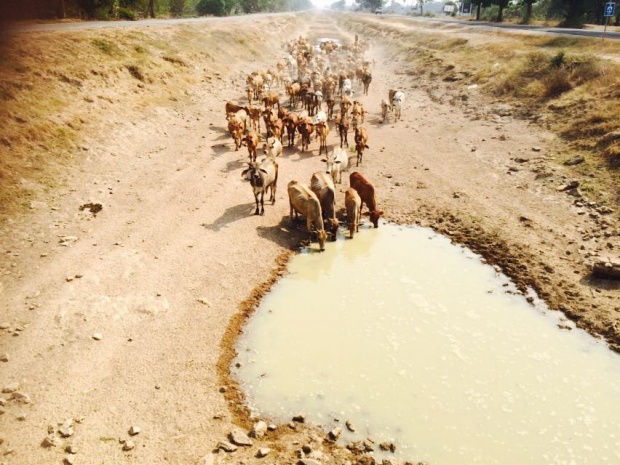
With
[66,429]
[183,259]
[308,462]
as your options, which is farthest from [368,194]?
[66,429]

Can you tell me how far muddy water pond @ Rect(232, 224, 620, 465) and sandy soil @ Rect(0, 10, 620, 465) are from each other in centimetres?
60

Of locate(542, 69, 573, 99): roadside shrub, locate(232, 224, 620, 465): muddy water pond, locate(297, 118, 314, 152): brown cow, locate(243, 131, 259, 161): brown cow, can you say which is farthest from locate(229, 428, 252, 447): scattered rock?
locate(542, 69, 573, 99): roadside shrub

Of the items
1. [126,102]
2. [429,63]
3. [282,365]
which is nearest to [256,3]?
[429,63]

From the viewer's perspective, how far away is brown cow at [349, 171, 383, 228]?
13.8m

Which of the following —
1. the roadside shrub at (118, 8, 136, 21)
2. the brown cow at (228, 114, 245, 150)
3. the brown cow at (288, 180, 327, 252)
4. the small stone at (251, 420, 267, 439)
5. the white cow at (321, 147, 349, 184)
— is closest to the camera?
the small stone at (251, 420, 267, 439)

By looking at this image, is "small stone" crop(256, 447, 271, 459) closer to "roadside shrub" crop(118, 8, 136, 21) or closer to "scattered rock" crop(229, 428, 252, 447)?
"scattered rock" crop(229, 428, 252, 447)

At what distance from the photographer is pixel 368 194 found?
14078 millimetres

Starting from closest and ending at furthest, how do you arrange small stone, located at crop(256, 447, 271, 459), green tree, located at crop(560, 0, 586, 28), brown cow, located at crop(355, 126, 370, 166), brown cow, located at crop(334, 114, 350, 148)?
1. small stone, located at crop(256, 447, 271, 459)
2. brown cow, located at crop(355, 126, 370, 166)
3. brown cow, located at crop(334, 114, 350, 148)
4. green tree, located at crop(560, 0, 586, 28)

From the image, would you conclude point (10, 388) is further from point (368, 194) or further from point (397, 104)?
point (397, 104)

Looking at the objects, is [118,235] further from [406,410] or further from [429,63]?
[429,63]

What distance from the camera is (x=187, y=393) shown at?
7.91 meters

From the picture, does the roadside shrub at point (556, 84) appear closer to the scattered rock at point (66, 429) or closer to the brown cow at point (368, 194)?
the brown cow at point (368, 194)

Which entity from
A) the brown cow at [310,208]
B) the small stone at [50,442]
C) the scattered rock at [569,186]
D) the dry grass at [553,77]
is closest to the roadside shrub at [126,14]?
the dry grass at [553,77]

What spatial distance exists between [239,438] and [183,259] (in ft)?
19.1
